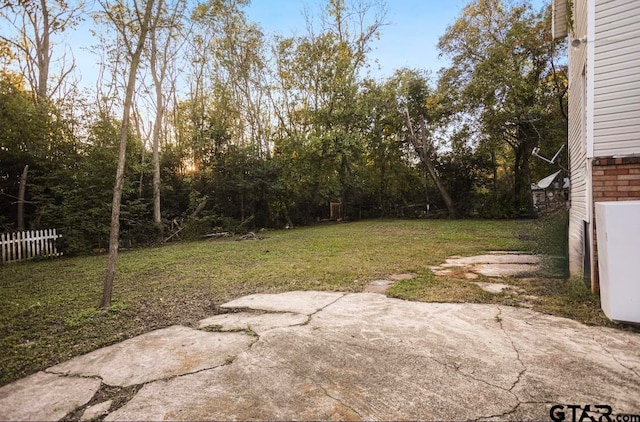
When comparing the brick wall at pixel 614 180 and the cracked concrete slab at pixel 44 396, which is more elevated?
the brick wall at pixel 614 180

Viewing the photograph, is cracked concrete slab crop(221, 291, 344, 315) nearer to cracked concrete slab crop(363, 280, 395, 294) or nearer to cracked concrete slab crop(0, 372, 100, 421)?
cracked concrete slab crop(363, 280, 395, 294)

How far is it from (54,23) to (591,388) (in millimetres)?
6640

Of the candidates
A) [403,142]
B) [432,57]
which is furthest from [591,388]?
[432,57]

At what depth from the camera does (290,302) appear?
3.76 meters

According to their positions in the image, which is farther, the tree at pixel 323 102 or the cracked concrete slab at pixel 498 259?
the tree at pixel 323 102

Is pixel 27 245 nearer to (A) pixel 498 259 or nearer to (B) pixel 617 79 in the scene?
(A) pixel 498 259

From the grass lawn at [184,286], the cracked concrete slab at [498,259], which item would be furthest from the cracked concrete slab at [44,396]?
the cracked concrete slab at [498,259]

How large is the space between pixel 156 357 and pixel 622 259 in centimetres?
375

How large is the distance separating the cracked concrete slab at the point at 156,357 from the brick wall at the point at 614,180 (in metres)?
3.86

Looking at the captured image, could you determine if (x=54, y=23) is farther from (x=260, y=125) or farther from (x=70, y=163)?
(x=260, y=125)

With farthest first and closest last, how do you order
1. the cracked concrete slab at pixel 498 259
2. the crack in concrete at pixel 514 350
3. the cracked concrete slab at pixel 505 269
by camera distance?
the cracked concrete slab at pixel 498 259
the cracked concrete slab at pixel 505 269
the crack in concrete at pixel 514 350

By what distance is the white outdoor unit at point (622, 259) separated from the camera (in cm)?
284

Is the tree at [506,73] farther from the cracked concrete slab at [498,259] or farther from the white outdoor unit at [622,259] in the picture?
the white outdoor unit at [622,259]

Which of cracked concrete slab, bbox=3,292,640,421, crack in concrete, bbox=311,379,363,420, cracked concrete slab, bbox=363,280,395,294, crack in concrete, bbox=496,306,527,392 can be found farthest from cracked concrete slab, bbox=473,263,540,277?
crack in concrete, bbox=311,379,363,420
